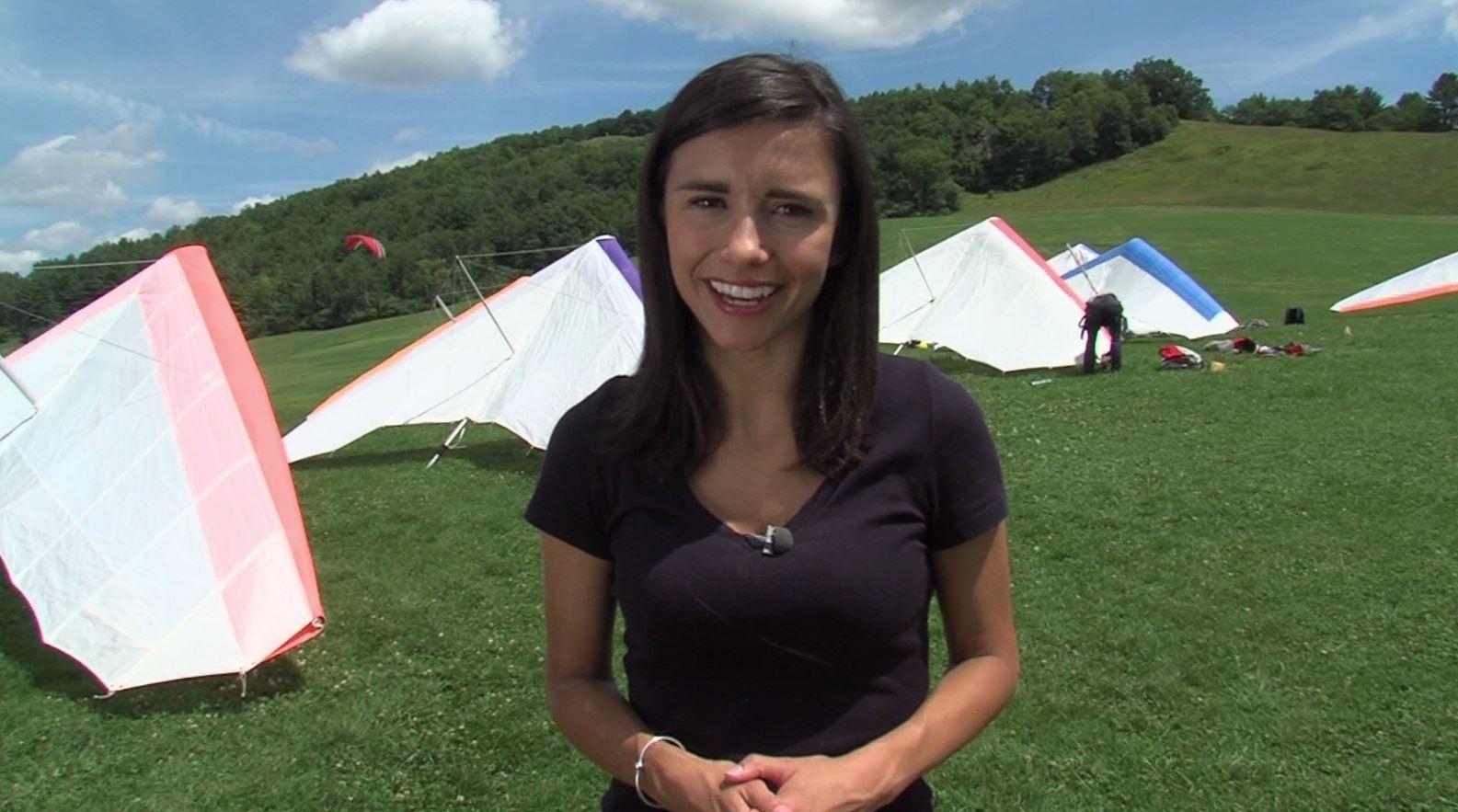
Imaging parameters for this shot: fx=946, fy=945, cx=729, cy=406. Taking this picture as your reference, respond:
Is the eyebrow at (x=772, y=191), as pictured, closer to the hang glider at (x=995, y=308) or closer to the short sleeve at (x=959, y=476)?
the short sleeve at (x=959, y=476)

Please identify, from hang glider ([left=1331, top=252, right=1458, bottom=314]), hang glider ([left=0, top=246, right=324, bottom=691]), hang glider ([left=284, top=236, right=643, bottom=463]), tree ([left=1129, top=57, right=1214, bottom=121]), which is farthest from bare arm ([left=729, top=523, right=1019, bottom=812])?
tree ([left=1129, top=57, right=1214, bottom=121])

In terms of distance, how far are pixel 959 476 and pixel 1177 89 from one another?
11623 cm

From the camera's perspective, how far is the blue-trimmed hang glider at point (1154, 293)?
665 inches

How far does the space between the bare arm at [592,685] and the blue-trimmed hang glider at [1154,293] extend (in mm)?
16557

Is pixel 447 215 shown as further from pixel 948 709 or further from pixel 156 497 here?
pixel 948 709

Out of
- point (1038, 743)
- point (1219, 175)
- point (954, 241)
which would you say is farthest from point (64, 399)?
point (1219, 175)

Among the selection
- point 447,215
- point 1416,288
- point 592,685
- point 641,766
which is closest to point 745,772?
point 641,766

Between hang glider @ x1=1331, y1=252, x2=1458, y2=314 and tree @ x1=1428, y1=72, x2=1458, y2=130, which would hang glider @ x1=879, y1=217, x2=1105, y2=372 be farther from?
tree @ x1=1428, y1=72, x2=1458, y2=130

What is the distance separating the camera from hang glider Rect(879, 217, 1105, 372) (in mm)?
13547

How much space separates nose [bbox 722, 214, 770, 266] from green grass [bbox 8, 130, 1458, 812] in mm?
3256

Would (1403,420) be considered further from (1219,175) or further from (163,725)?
(1219,175)

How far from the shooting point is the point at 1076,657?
4930 mm

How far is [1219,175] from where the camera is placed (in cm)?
6869

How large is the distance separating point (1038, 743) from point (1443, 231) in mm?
47663
